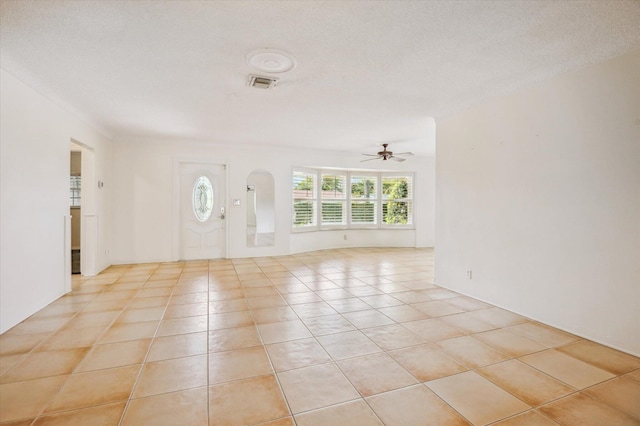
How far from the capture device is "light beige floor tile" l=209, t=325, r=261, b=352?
248 centimetres

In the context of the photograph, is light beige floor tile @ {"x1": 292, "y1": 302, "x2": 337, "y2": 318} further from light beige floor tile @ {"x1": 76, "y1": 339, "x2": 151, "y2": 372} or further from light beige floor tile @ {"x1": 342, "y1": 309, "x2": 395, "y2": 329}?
light beige floor tile @ {"x1": 76, "y1": 339, "x2": 151, "y2": 372}

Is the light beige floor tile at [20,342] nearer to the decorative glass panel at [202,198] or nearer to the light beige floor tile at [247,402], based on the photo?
the light beige floor tile at [247,402]

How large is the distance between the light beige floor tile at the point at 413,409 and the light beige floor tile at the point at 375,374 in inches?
2.5

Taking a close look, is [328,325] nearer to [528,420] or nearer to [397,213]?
[528,420]

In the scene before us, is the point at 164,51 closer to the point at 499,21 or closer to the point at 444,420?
the point at 499,21

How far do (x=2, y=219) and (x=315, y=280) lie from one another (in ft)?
11.5

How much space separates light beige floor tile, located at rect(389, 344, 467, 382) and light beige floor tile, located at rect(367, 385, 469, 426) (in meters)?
0.19

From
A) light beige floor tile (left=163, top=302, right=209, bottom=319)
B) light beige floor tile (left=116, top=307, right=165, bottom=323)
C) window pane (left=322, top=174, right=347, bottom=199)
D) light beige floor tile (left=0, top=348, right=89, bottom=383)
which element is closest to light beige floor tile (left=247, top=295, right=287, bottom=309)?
light beige floor tile (left=163, top=302, right=209, bottom=319)

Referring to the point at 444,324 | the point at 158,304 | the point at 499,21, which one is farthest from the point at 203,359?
the point at 499,21

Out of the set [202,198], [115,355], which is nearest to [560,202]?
[115,355]

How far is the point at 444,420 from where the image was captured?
1.64 m

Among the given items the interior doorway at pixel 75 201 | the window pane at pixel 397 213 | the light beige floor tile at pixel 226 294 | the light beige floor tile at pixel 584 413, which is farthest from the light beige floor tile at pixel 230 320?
the window pane at pixel 397 213

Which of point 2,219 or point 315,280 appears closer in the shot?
point 2,219

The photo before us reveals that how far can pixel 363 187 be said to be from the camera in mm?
8203
